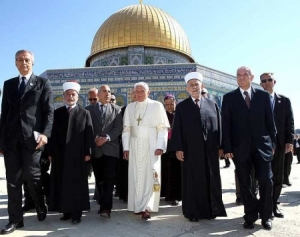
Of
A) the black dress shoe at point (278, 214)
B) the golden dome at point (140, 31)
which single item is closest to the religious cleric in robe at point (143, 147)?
the black dress shoe at point (278, 214)

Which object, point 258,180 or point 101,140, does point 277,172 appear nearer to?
point 258,180

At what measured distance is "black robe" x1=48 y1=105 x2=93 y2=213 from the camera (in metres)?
3.21

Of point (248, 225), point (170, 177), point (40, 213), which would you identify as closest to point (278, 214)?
point (248, 225)

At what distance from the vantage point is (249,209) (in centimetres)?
294

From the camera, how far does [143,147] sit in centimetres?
351

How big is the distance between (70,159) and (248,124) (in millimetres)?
1821

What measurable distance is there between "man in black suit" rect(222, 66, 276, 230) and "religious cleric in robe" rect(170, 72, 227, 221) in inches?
9.7

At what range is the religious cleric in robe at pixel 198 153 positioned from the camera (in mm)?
3186

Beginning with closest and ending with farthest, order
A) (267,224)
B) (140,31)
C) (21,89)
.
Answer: (267,224) < (21,89) < (140,31)

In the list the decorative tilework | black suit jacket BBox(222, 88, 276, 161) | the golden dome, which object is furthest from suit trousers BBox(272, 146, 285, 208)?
the golden dome

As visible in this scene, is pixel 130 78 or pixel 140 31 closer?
pixel 130 78

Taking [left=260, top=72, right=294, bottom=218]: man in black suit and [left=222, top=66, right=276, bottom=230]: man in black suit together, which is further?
[left=260, top=72, right=294, bottom=218]: man in black suit

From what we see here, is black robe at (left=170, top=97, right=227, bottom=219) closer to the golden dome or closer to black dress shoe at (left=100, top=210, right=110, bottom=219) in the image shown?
black dress shoe at (left=100, top=210, right=110, bottom=219)

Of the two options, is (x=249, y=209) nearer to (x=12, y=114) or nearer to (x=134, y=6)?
(x=12, y=114)
